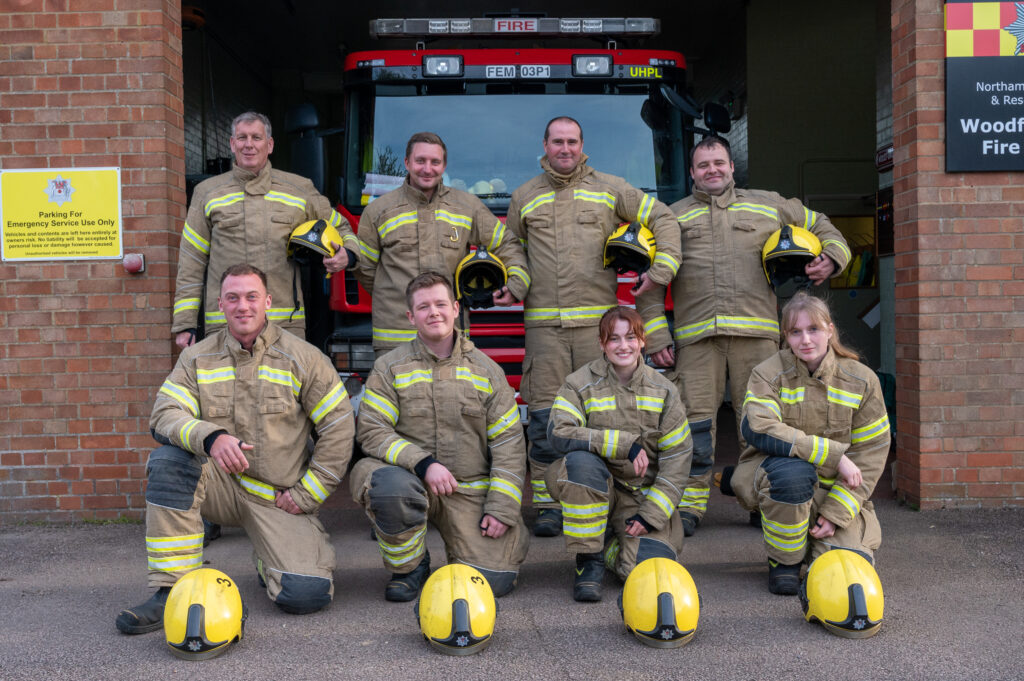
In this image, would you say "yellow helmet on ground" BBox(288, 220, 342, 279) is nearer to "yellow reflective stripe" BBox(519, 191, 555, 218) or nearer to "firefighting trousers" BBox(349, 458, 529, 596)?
"yellow reflective stripe" BBox(519, 191, 555, 218)

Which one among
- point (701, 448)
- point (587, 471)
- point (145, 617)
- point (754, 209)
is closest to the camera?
point (145, 617)

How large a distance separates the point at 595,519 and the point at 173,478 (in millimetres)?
1670

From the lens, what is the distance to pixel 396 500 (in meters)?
3.66

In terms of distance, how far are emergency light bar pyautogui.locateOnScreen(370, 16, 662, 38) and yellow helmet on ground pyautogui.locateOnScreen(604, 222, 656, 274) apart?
1736mm

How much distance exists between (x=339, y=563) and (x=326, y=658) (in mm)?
1207

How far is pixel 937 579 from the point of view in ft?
13.0

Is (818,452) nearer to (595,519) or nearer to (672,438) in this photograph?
(672,438)

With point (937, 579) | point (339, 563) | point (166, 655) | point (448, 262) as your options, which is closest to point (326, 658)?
point (166, 655)

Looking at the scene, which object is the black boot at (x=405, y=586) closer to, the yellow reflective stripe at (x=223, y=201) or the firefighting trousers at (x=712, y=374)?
the firefighting trousers at (x=712, y=374)

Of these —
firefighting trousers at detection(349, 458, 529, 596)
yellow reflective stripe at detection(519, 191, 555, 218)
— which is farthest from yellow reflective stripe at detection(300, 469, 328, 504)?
yellow reflective stripe at detection(519, 191, 555, 218)

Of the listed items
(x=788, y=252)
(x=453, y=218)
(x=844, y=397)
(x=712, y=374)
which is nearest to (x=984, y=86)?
(x=788, y=252)

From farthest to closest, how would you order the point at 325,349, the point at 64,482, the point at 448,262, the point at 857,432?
the point at 325,349
the point at 64,482
the point at 448,262
the point at 857,432

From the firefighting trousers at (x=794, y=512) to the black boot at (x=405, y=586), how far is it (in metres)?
1.44

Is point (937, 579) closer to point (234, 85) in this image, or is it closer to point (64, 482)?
point (64, 482)
